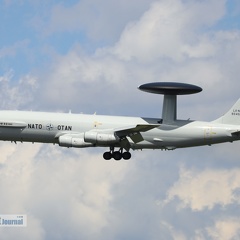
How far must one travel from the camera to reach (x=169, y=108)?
126438 millimetres

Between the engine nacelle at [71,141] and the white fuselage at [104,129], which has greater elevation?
the white fuselage at [104,129]

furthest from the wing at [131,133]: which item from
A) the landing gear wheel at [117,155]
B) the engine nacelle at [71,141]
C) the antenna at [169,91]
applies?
the antenna at [169,91]

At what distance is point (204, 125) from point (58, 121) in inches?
582

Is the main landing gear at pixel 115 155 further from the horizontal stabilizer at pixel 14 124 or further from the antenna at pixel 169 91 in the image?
the horizontal stabilizer at pixel 14 124

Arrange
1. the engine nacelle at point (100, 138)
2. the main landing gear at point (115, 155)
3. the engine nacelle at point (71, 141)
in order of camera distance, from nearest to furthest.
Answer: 1. the engine nacelle at point (100, 138)
2. the engine nacelle at point (71, 141)
3. the main landing gear at point (115, 155)

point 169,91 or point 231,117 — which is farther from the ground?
point 169,91

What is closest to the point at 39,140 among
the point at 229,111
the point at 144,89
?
the point at 144,89

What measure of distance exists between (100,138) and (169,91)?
9034 mm

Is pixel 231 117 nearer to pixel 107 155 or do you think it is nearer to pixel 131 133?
pixel 131 133

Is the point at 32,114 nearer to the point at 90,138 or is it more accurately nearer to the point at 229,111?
the point at 90,138

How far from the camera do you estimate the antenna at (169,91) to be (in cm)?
12469

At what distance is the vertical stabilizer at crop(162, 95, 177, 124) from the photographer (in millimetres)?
125938

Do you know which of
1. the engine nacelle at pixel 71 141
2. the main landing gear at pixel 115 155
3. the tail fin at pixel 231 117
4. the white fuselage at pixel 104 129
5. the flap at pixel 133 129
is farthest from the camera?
the tail fin at pixel 231 117

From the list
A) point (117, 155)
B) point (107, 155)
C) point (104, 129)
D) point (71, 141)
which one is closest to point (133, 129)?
point (104, 129)
